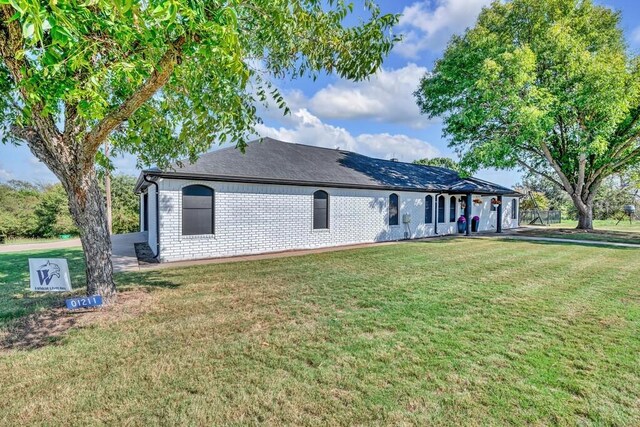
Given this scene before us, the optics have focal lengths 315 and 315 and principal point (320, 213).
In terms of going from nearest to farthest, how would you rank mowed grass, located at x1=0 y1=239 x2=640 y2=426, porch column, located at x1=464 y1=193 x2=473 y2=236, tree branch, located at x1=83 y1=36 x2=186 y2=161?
mowed grass, located at x1=0 y1=239 x2=640 y2=426, tree branch, located at x1=83 y1=36 x2=186 y2=161, porch column, located at x1=464 y1=193 x2=473 y2=236

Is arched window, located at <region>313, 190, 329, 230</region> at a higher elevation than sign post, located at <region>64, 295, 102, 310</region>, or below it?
higher

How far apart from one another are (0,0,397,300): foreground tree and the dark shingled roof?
3.91 m

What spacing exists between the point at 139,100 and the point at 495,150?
16.1 metres

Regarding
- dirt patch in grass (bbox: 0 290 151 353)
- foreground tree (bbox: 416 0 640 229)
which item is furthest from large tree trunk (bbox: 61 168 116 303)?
foreground tree (bbox: 416 0 640 229)

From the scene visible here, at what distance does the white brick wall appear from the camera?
9.98 m

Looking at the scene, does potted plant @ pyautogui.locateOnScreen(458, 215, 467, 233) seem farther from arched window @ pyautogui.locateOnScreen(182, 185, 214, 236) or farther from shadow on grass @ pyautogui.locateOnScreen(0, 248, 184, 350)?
shadow on grass @ pyautogui.locateOnScreen(0, 248, 184, 350)

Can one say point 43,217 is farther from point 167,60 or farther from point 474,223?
point 474,223

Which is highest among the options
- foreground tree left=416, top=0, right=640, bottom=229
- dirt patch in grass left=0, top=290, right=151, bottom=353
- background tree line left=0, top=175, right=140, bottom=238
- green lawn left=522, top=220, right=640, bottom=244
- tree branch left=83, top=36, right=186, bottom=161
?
foreground tree left=416, top=0, right=640, bottom=229

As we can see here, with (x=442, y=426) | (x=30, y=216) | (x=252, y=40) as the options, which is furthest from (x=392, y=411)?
(x=30, y=216)

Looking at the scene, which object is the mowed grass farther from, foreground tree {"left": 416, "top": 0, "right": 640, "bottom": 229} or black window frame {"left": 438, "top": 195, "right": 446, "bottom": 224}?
black window frame {"left": 438, "top": 195, "right": 446, "bottom": 224}

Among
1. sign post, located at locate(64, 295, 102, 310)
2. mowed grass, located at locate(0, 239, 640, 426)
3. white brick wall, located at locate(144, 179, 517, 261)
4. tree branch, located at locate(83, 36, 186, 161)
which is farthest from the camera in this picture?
white brick wall, located at locate(144, 179, 517, 261)

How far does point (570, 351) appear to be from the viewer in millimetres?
3818

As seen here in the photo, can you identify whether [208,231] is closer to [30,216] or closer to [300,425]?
[300,425]

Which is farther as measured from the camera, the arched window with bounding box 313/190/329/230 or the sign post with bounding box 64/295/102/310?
the arched window with bounding box 313/190/329/230
